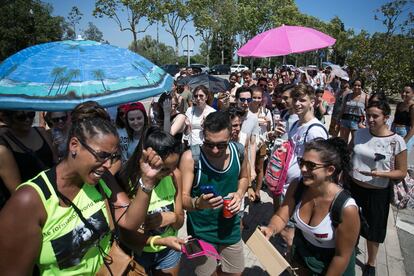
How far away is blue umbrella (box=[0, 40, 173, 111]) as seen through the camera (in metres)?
1.75

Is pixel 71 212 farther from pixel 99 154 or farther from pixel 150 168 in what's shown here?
pixel 150 168

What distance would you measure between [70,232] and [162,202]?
814 millimetres

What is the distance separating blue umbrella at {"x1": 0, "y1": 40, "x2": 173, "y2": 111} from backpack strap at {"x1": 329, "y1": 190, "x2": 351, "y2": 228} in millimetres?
1445

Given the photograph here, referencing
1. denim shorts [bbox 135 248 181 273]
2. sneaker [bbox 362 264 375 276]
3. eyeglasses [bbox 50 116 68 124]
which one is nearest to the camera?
denim shorts [bbox 135 248 181 273]

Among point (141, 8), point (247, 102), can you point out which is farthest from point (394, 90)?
point (141, 8)

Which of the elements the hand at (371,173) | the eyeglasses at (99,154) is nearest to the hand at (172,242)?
the eyeglasses at (99,154)

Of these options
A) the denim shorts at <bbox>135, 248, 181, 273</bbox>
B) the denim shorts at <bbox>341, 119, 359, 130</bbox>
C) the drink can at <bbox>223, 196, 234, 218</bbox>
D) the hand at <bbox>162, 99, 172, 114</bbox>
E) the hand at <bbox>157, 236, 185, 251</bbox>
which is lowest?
the denim shorts at <bbox>135, 248, 181, 273</bbox>

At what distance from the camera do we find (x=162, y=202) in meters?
2.32

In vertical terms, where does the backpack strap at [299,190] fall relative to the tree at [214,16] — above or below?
below

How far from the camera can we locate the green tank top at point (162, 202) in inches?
89.7

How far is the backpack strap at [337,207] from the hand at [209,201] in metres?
0.81

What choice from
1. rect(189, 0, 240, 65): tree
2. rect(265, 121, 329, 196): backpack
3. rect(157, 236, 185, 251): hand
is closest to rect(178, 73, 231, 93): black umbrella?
rect(265, 121, 329, 196): backpack

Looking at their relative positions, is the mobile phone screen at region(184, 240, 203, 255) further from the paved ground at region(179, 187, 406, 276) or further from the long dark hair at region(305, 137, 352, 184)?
the paved ground at region(179, 187, 406, 276)

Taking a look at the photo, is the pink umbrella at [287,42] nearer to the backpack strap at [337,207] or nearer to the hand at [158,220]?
the backpack strap at [337,207]
